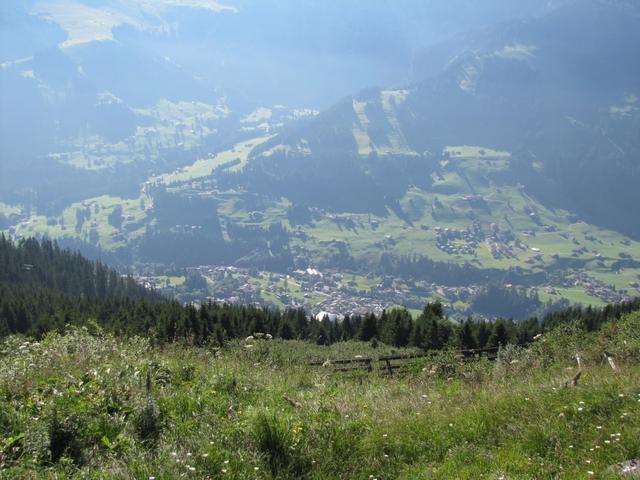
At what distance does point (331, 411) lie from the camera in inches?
370

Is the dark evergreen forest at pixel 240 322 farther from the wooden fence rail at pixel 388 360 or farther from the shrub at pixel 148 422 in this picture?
the shrub at pixel 148 422

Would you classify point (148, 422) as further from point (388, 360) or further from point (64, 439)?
point (388, 360)

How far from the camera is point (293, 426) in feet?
27.7

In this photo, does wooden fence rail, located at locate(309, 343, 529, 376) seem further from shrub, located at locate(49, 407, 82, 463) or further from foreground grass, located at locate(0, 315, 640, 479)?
shrub, located at locate(49, 407, 82, 463)

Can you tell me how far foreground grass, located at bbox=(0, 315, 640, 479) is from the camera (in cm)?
732

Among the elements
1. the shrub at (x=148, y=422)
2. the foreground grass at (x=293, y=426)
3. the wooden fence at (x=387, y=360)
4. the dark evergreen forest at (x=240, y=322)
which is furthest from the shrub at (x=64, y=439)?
the dark evergreen forest at (x=240, y=322)

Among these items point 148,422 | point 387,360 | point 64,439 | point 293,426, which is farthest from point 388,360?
point 64,439

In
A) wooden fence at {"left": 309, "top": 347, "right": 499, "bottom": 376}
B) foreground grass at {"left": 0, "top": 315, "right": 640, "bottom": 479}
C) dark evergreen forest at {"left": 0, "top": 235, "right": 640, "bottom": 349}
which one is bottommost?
dark evergreen forest at {"left": 0, "top": 235, "right": 640, "bottom": 349}

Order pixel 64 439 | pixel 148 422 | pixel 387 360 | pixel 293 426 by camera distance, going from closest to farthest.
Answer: pixel 64 439 < pixel 293 426 < pixel 148 422 < pixel 387 360

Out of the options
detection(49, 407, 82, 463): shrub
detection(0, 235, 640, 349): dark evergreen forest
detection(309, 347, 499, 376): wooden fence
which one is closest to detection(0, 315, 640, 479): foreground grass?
detection(49, 407, 82, 463): shrub

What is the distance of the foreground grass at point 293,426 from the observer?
288 inches

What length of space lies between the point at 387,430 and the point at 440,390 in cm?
372

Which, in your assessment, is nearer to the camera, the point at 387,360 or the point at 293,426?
the point at 293,426

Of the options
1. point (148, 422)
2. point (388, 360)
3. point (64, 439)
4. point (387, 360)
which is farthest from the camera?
point (388, 360)
